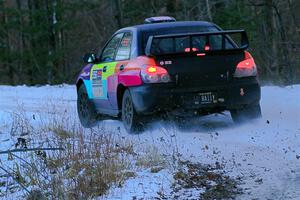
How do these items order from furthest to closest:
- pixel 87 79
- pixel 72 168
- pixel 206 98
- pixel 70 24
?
pixel 70 24, pixel 87 79, pixel 206 98, pixel 72 168

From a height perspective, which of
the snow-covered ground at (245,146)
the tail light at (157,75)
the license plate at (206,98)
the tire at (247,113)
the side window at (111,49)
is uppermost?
the side window at (111,49)

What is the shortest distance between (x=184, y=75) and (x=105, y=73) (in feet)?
6.18

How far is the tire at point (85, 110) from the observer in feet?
37.5

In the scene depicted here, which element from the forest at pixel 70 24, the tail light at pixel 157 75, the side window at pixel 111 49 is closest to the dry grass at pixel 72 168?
the tail light at pixel 157 75

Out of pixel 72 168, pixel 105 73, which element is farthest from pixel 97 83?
pixel 72 168

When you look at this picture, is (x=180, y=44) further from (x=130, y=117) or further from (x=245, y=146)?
(x=245, y=146)

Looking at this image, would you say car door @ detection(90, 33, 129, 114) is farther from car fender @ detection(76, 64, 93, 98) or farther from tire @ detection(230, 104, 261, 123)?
tire @ detection(230, 104, 261, 123)

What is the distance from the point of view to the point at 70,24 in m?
32.6

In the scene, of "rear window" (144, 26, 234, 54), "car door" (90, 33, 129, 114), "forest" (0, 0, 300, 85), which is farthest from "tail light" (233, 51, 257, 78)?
"forest" (0, 0, 300, 85)

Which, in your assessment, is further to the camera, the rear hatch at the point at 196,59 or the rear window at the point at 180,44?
the rear window at the point at 180,44

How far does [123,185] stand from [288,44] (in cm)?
1731

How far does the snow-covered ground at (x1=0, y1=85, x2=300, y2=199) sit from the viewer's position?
651 cm

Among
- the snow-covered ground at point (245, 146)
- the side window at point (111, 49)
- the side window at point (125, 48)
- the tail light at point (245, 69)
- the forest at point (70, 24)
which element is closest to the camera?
the snow-covered ground at point (245, 146)

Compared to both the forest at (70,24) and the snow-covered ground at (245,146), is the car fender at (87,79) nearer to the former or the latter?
the snow-covered ground at (245,146)
